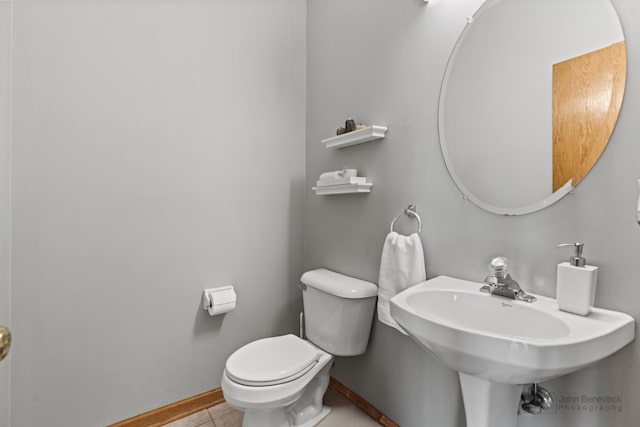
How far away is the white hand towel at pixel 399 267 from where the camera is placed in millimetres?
1311

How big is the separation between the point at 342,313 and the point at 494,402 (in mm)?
741

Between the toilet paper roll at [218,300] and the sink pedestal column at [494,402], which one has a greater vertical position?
the toilet paper roll at [218,300]

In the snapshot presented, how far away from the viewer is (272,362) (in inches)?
55.6

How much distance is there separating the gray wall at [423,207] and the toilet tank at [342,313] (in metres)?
0.09

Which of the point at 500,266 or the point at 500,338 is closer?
the point at 500,338

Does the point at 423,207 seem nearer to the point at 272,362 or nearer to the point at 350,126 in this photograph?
the point at 350,126

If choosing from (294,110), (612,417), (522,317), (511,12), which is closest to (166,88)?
(294,110)

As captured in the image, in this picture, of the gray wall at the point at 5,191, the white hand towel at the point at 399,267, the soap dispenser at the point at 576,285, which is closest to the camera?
the soap dispenser at the point at 576,285

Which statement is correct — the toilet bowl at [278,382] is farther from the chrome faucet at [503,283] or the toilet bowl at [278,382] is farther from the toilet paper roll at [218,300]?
the chrome faucet at [503,283]

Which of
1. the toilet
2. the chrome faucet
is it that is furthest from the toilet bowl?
the chrome faucet

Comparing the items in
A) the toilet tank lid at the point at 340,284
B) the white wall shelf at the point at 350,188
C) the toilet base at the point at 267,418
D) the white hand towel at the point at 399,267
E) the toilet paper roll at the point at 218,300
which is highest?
the white wall shelf at the point at 350,188

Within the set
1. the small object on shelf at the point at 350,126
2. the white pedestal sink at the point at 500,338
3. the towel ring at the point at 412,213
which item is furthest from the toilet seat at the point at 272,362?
the small object on shelf at the point at 350,126

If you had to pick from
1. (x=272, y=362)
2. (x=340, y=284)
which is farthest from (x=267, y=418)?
(x=340, y=284)

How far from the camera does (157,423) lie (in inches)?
63.3
